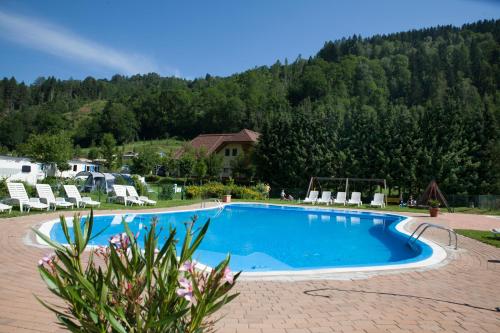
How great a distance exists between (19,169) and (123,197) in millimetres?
22489

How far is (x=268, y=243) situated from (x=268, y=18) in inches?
322

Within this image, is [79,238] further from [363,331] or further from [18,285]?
[18,285]

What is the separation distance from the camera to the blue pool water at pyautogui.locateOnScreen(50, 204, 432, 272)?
8.76m

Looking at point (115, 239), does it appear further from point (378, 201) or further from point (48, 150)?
point (48, 150)

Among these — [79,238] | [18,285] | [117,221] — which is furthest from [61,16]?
[79,238]

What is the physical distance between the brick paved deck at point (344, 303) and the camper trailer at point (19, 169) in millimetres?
30716

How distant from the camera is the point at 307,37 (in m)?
17.1

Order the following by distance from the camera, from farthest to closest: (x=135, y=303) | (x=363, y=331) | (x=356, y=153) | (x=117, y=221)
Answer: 1. (x=356, y=153)
2. (x=117, y=221)
3. (x=363, y=331)
4. (x=135, y=303)

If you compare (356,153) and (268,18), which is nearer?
(268,18)

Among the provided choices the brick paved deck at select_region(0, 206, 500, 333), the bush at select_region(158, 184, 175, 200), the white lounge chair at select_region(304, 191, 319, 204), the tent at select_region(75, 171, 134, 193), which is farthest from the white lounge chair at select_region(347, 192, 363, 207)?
the brick paved deck at select_region(0, 206, 500, 333)

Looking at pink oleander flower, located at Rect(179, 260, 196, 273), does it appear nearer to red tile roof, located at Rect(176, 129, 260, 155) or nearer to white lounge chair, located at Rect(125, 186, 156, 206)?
white lounge chair, located at Rect(125, 186, 156, 206)

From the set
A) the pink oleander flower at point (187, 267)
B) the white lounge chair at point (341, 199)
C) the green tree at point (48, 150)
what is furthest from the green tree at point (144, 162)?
the pink oleander flower at point (187, 267)

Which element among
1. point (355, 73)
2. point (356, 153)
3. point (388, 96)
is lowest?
point (356, 153)

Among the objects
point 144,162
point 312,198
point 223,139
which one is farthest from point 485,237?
point 223,139
